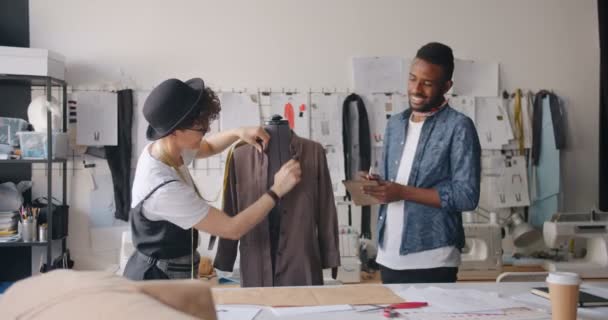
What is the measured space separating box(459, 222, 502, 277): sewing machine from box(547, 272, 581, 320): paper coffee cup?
232cm

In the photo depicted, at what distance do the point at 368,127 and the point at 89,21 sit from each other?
2.03 metres

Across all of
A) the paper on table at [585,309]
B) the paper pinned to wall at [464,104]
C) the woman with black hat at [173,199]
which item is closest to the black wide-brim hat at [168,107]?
the woman with black hat at [173,199]

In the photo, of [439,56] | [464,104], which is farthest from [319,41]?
[439,56]

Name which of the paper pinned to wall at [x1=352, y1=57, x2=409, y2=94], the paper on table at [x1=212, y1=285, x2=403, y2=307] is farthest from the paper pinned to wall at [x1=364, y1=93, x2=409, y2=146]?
the paper on table at [x1=212, y1=285, x2=403, y2=307]

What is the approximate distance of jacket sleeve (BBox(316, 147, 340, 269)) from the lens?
234 cm

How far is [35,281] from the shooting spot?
1.42 ft

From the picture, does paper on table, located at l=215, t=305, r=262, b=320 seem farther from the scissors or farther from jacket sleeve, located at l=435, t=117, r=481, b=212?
jacket sleeve, located at l=435, t=117, r=481, b=212

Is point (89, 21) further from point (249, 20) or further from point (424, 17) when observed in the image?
point (424, 17)

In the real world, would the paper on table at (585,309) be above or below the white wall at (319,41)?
below

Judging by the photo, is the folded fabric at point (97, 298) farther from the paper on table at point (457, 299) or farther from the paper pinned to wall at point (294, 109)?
the paper pinned to wall at point (294, 109)

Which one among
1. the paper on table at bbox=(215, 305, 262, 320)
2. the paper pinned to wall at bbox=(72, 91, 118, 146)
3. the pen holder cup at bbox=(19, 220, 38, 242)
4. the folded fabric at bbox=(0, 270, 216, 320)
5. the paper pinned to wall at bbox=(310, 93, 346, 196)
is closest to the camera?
the folded fabric at bbox=(0, 270, 216, 320)

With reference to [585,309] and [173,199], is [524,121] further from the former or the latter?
[173,199]

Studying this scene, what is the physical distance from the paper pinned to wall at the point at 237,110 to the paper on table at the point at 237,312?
8.32ft

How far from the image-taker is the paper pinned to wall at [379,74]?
420cm
